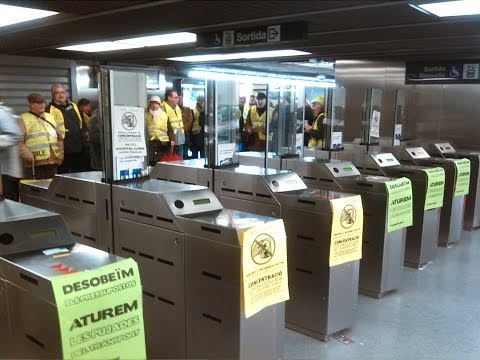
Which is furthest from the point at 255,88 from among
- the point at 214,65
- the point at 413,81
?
the point at 413,81

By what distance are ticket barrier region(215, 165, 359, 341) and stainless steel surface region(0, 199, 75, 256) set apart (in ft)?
4.34

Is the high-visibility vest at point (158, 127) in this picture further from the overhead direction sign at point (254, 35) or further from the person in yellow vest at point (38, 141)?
the overhead direction sign at point (254, 35)

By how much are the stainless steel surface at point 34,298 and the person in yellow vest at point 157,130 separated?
3882 mm

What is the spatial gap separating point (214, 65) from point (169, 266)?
16.9 feet

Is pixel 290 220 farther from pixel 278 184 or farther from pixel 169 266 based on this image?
pixel 169 266

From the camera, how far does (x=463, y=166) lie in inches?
190

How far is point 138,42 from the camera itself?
446cm

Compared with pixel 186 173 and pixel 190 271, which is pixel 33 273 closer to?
pixel 190 271

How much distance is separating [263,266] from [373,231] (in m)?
1.65

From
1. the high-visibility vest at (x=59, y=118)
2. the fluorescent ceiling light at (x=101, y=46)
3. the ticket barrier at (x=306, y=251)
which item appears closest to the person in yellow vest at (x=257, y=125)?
the fluorescent ceiling light at (x=101, y=46)

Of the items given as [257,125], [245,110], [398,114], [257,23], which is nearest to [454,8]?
[257,23]

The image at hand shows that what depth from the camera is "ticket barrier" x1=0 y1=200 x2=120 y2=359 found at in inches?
61.8

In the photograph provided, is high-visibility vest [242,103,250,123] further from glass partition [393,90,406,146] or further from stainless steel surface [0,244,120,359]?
stainless steel surface [0,244,120,359]

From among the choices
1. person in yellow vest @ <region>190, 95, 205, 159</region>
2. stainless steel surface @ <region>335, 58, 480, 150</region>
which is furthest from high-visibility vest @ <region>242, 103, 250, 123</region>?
stainless steel surface @ <region>335, 58, 480, 150</region>
